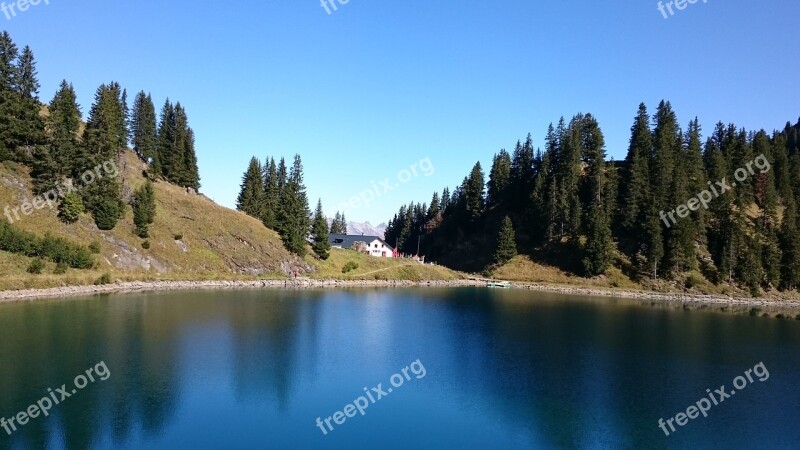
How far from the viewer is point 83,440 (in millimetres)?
22562

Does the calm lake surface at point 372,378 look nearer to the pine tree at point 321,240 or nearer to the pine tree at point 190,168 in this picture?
the pine tree at point 321,240

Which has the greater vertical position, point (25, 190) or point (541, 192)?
point (541, 192)

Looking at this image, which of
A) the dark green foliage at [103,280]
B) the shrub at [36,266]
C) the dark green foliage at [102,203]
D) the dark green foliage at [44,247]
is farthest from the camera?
the dark green foliage at [102,203]

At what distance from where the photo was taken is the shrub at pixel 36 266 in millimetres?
58938

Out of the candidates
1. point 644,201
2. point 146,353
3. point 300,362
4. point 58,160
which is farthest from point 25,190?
point 644,201

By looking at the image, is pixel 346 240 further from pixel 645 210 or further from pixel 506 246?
pixel 645 210

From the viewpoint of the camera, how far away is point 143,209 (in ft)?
262

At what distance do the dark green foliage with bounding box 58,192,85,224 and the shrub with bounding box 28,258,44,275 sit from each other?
10994 millimetres

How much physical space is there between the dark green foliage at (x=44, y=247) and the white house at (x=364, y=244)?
243 feet

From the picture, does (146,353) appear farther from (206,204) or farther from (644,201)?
(644,201)

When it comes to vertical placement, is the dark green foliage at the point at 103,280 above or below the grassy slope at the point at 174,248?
below

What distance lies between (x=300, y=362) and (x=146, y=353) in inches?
434

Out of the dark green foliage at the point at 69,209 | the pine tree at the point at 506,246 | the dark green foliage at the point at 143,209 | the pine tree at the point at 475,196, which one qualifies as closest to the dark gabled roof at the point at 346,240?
the pine tree at the point at 475,196

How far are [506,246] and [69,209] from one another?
Answer: 87252 millimetres
